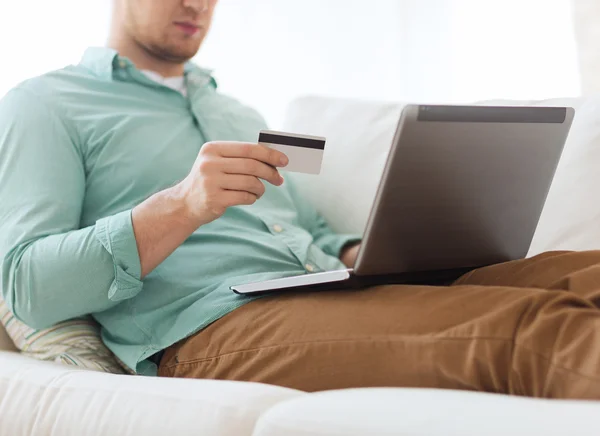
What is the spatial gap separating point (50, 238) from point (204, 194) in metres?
0.25

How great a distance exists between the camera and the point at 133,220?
959 millimetres

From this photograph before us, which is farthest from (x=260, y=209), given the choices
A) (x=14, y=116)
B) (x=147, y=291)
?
(x=14, y=116)

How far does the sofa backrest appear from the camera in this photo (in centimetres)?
118

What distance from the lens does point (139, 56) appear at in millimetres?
1399

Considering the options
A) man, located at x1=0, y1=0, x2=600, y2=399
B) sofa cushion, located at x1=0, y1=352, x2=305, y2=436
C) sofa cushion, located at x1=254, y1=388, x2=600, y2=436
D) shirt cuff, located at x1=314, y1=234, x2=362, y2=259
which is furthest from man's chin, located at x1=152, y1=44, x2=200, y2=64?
sofa cushion, located at x1=254, y1=388, x2=600, y2=436

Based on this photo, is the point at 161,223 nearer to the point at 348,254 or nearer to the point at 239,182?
the point at 239,182

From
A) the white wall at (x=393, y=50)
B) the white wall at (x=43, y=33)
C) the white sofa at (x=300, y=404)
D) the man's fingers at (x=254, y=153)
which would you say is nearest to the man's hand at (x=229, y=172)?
the man's fingers at (x=254, y=153)

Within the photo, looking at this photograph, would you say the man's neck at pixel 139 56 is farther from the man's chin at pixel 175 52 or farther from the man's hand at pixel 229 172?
the man's hand at pixel 229 172

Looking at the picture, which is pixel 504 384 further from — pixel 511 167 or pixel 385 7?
pixel 385 7

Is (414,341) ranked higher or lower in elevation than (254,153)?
lower

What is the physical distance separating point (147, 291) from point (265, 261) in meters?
0.20

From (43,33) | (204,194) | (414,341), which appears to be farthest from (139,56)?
(414,341)

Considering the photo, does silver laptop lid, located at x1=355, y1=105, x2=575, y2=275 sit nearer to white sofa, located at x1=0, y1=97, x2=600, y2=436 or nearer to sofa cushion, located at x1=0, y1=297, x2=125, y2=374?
white sofa, located at x1=0, y1=97, x2=600, y2=436

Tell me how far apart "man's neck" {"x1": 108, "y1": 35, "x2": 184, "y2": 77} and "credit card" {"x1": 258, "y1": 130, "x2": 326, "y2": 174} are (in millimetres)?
611
